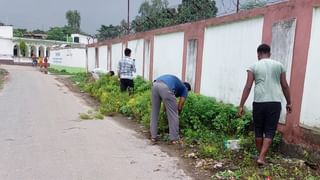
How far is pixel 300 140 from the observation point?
599 centimetres

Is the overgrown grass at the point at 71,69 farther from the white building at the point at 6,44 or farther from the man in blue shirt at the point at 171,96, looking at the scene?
the man in blue shirt at the point at 171,96

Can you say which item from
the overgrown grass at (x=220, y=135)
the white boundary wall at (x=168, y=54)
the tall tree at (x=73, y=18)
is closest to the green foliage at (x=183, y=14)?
the white boundary wall at (x=168, y=54)

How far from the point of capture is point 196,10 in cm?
1114

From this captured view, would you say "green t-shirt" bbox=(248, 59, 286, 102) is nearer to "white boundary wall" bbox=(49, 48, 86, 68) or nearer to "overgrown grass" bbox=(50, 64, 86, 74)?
"overgrown grass" bbox=(50, 64, 86, 74)

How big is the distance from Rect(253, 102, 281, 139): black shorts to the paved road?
1.33m

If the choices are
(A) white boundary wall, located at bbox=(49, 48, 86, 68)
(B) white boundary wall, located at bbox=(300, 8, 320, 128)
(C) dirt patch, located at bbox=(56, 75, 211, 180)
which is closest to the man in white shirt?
(C) dirt patch, located at bbox=(56, 75, 211, 180)

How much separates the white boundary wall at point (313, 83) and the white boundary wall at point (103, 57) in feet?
58.0

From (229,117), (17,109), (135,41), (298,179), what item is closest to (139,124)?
(229,117)

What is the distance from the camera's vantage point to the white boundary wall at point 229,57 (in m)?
7.61

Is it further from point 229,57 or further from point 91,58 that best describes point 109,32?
point 229,57

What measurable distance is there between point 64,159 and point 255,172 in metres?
2.81

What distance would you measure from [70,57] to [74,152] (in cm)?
3081

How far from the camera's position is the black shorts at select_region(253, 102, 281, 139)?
18.4ft

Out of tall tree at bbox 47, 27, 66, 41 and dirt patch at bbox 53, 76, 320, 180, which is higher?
tall tree at bbox 47, 27, 66, 41
